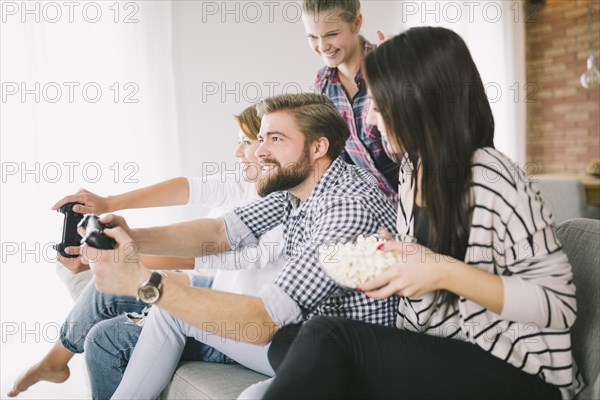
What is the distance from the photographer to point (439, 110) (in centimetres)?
120

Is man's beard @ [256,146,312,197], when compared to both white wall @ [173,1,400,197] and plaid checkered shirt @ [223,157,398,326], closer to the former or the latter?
plaid checkered shirt @ [223,157,398,326]

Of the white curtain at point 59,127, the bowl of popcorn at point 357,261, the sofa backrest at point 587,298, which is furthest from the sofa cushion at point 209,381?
the white curtain at point 59,127

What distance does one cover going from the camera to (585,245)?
1.32 meters

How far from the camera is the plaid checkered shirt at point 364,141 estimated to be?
212 cm

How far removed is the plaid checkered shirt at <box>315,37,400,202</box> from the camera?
2.12 meters

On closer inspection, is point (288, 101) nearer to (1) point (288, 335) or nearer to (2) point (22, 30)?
(1) point (288, 335)

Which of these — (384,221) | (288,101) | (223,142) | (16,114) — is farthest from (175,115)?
(384,221)

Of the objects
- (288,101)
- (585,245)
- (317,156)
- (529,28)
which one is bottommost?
(585,245)

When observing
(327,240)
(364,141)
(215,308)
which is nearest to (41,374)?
(215,308)

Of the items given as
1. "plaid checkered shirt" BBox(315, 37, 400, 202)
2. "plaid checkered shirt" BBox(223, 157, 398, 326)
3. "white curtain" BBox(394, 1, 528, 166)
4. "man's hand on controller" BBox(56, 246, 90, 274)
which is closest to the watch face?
"plaid checkered shirt" BBox(223, 157, 398, 326)

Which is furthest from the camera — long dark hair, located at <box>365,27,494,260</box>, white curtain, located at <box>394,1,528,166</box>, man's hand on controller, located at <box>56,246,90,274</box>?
white curtain, located at <box>394,1,528,166</box>

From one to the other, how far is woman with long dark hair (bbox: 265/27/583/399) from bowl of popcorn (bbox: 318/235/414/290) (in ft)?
0.06

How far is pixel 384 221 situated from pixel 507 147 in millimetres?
3642

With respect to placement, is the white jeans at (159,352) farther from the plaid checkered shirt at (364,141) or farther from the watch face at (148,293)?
the plaid checkered shirt at (364,141)
